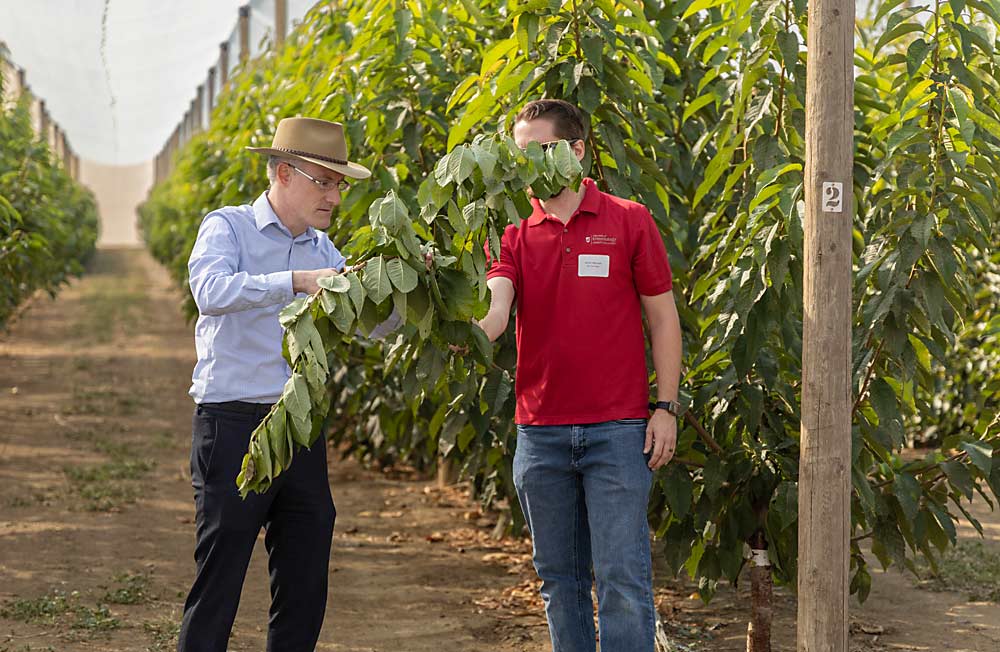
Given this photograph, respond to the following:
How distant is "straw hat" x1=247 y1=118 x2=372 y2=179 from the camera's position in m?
3.13

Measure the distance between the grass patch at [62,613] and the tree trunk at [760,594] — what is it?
7.89ft

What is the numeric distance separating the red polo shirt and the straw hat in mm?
512

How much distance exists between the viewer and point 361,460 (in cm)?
727

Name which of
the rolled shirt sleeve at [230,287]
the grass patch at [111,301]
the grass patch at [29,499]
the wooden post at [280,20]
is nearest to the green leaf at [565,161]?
the rolled shirt sleeve at [230,287]

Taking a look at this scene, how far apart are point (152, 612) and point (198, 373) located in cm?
197

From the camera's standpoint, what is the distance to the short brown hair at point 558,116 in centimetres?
292

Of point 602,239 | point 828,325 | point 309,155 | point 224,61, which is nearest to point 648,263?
point 602,239

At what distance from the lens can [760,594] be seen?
151 inches

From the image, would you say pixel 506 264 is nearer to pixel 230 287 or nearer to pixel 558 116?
pixel 558 116

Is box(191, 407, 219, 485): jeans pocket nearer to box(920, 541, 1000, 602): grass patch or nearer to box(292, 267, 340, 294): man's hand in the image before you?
box(292, 267, 340, 294): man's hand

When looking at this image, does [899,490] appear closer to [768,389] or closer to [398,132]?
[768,389]

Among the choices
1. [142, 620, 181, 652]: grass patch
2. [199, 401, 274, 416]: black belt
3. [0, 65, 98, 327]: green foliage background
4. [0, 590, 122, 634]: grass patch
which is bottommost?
[142, 620, 181, 652]: grass patch

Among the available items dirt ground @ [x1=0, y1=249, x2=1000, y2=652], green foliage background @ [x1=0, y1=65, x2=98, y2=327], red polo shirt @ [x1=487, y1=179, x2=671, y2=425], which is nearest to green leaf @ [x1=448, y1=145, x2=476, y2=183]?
red polo shirt @ [x1=487, y1=179, x2=671, y2=425]

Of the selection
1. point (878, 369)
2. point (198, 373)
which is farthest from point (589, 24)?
point (198, 373)
